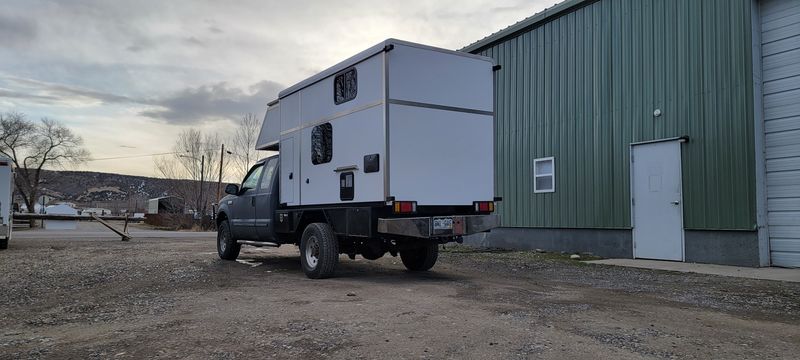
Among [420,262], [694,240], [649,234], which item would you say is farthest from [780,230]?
[420,262]

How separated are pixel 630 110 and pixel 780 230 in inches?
141

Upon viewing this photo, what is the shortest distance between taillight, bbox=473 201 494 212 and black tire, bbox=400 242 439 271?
1.16m

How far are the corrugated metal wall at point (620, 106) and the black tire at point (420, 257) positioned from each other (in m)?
4.82

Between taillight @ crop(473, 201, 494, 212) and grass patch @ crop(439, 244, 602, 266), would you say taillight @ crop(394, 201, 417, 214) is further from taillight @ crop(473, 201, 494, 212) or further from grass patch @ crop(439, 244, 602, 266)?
grass patch @ crop(439, 244, 602, 266)

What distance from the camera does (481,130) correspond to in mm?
8258

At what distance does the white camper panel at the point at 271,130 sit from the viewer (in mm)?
10055

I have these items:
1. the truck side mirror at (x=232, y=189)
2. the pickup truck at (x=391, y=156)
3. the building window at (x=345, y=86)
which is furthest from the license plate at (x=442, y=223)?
the truck side mirror at (x=232, y=189)

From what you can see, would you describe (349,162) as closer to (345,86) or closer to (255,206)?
(345,86)

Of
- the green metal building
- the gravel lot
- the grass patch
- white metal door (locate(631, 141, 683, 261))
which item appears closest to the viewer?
the gravel lot

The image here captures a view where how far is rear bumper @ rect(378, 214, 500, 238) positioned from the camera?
23.5ft

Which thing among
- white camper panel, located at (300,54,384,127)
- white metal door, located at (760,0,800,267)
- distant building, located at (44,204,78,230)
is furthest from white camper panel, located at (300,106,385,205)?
distant building, located at (44,204,78,230)

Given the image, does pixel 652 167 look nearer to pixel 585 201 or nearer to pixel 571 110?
pixel 585 201

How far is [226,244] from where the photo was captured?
443 inches

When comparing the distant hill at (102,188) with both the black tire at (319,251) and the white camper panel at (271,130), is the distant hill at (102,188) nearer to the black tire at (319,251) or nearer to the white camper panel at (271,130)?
the white camper panel at (271,130)
